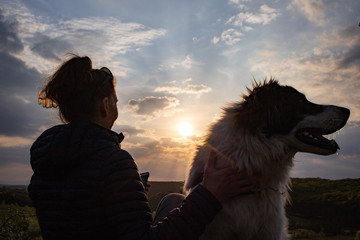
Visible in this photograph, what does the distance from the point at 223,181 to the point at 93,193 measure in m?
1.21

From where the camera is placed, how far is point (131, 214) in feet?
6.56

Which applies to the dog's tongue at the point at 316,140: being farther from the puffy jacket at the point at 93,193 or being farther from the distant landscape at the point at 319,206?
the distant landscape at the point at 319,206

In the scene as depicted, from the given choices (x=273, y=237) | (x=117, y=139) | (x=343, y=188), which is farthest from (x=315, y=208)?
(x=117, y=139)

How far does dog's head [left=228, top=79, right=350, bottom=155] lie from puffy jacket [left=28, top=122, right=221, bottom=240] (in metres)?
1.76

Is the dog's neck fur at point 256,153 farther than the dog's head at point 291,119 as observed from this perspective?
No

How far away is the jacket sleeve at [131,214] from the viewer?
77.7 inches

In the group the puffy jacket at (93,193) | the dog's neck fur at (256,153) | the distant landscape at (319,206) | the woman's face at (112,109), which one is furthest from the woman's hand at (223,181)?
the distant landscape at (319,206)

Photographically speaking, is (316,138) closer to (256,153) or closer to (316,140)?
(316,140)

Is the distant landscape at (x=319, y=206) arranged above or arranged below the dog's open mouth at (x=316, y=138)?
below

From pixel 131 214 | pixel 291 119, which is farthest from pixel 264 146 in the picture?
pixel 131 214

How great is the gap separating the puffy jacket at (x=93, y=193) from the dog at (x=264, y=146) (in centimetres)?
116

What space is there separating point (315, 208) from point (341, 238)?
503cm

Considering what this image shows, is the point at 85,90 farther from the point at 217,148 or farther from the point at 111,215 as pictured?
the point at 217,148

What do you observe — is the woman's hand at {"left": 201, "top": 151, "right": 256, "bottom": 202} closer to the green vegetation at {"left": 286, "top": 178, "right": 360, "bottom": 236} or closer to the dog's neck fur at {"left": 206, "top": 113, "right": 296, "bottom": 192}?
the dog's neck fur at {"left": 206, "top": 113, "right": 296, "bottom": 192}
